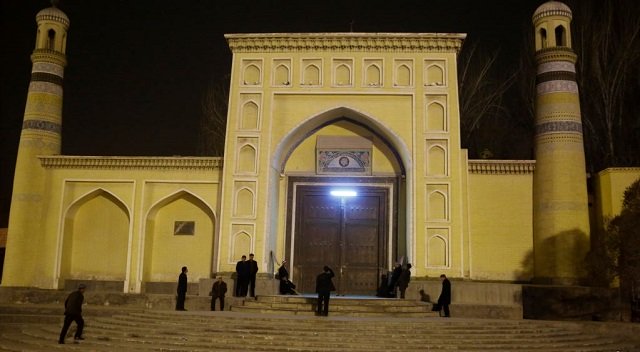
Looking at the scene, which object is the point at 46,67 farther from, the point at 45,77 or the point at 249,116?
the point at 249,116

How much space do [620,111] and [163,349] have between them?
46.8 ft

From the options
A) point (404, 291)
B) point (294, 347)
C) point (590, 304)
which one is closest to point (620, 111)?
point (590, 304)

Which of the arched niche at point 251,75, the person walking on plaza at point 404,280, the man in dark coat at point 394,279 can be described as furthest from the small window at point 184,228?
the person walking on plaza at point 404,280

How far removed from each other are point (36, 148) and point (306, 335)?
8.81 meters

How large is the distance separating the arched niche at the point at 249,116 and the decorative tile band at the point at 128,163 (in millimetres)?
1030

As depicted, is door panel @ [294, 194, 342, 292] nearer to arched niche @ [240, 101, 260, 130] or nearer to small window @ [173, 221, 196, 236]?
arched niche @ [240, 101, 260, 130]

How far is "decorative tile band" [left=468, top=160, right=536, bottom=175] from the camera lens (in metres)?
Answer: 13.8

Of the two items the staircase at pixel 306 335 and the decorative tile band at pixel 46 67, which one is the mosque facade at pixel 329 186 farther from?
the staircase at pixel 306 335

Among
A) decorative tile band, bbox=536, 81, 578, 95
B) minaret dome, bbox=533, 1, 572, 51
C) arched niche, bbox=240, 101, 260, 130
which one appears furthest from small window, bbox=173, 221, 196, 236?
minaret dome, bbox=533, 1, 572, 51

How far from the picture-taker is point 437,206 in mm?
13484

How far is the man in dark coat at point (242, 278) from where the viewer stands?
490 inches

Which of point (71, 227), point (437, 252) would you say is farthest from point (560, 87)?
point (71, 227)

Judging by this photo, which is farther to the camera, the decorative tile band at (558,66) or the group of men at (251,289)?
the decorative tile band at (558,66)

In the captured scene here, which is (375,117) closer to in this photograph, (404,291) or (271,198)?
(271,198)
